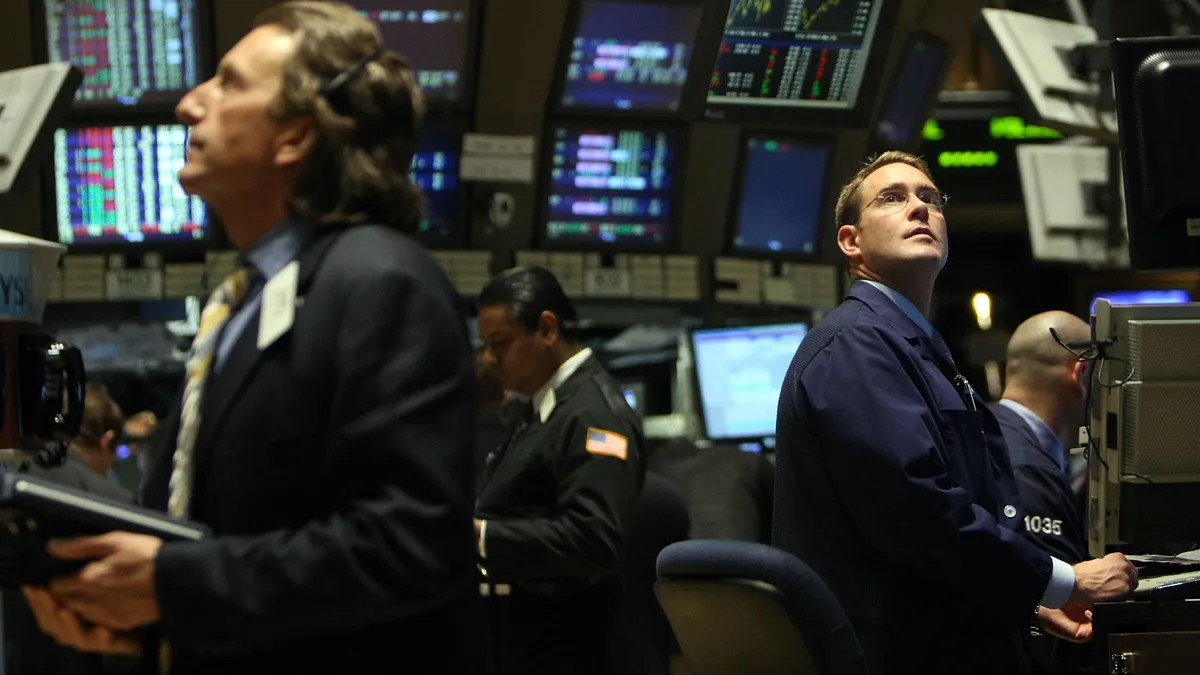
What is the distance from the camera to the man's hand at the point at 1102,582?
2719 mm

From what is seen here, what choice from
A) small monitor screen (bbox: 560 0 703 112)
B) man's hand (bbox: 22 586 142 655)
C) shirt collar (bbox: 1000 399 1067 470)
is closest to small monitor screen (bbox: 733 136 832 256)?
small monitor screen (bbox: 560 0 703 112)

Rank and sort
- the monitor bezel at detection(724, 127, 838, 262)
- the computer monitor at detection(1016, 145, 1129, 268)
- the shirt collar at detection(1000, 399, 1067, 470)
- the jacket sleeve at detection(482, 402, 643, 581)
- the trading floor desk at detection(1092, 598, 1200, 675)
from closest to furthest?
the trading floor desk at detection(1092, 598, 1200, 675)
the jacket sleeve at detection(482, 402, 643, 581)
the shirt collar at detection(1000, 399, 1067, 470)
the monitor bezel at detection(724, 127, 838, 262)
the computer monitor at detection(1016, 145, 1129, 268)

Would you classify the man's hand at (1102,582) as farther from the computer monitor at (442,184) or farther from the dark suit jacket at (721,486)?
the computer monitor at (442,184)

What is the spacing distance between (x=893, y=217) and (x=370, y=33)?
1.39m

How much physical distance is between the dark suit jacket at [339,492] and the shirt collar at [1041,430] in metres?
2.62

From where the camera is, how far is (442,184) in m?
5.97

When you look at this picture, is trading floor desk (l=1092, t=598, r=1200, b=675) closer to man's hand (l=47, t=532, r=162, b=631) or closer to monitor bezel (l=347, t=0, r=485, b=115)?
man's hand (l=47, t=532, r=162, b=631)

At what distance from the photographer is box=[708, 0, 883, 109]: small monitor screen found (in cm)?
→ 594

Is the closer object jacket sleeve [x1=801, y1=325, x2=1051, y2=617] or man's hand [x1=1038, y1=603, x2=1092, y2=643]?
jacket sleeve [x1=801, y1=325, x2=1051, y2=617]

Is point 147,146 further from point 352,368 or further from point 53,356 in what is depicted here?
point 352,368

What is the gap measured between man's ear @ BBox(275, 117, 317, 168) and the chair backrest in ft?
6.13

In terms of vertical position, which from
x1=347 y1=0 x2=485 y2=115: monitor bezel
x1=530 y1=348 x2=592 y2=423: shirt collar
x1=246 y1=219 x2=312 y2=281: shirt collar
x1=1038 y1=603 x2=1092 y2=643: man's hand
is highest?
x1=347 y1=0 x2=485 y2=115: monitor bezel

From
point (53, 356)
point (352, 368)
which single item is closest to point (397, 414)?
point (352, 368)

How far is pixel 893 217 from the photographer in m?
2.95
